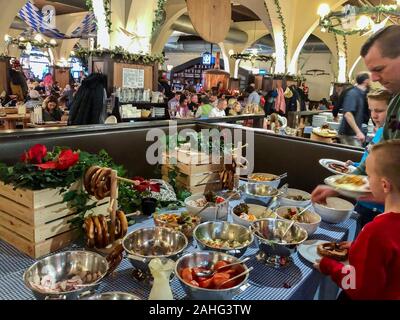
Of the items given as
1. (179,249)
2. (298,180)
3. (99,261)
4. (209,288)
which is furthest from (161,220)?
(298,180)

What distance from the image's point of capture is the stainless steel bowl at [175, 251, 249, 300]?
119cm

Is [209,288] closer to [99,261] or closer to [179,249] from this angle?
[179,249]

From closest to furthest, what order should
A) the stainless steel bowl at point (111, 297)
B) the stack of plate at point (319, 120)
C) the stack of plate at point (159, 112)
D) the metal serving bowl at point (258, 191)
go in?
the stainless steel bowl at point (111, 297), the metal serving bowl at point (258, 191), the stack of plate at point (159, 112), the stack of plate at point (319, 120)

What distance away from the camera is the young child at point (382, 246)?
46.8 inches

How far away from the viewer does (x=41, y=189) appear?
5.16 ft

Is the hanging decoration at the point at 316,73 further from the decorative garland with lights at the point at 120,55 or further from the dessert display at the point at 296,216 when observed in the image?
Answer: the dessert display at the point at 296,216

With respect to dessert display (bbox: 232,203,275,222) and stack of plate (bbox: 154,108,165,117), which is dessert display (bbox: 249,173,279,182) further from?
stack of plate (bbox: 154,108,165,117)

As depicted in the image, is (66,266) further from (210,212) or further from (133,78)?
(133,78)

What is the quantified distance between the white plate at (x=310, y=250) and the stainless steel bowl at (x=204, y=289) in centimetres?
44

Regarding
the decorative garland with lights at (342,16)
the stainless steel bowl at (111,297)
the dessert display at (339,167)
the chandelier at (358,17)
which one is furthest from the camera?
the chandelier at (358,17)

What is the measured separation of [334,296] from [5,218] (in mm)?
1978

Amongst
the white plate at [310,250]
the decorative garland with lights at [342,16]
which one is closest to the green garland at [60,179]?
the white plate at [310,250]

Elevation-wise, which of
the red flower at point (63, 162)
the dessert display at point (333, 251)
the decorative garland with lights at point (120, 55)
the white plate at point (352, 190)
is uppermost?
the decorative garland with lights at point (120, 55)

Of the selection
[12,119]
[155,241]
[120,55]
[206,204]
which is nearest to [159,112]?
[120,55]
